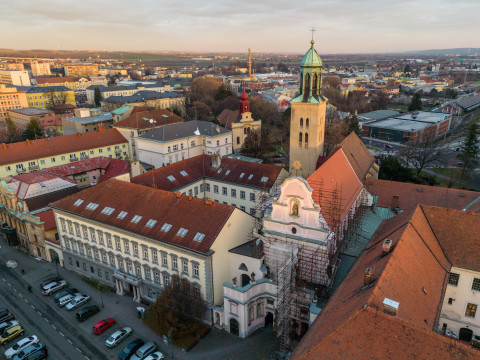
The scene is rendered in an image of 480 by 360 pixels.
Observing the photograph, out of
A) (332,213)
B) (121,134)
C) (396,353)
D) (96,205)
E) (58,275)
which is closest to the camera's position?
(396,353)

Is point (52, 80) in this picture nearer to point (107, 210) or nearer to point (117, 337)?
point (107, 210)

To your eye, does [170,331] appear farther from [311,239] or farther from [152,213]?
[311,239]

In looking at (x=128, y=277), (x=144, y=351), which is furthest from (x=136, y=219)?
(x=144, y=351)

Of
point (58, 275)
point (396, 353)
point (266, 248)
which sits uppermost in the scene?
point (396, 353)

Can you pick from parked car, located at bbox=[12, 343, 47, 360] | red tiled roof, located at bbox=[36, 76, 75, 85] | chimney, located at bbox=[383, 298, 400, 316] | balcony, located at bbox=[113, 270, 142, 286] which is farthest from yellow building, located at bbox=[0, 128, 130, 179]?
red tiled roof, located at bbox=[36, 76, 75, 85]

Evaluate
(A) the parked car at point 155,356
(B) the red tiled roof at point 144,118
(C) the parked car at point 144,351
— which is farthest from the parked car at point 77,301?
(B) the red tiled roof at point 144,118

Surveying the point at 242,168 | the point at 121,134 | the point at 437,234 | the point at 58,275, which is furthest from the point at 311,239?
the point at 121,134

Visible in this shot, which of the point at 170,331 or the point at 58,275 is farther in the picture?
the point at 58,275
